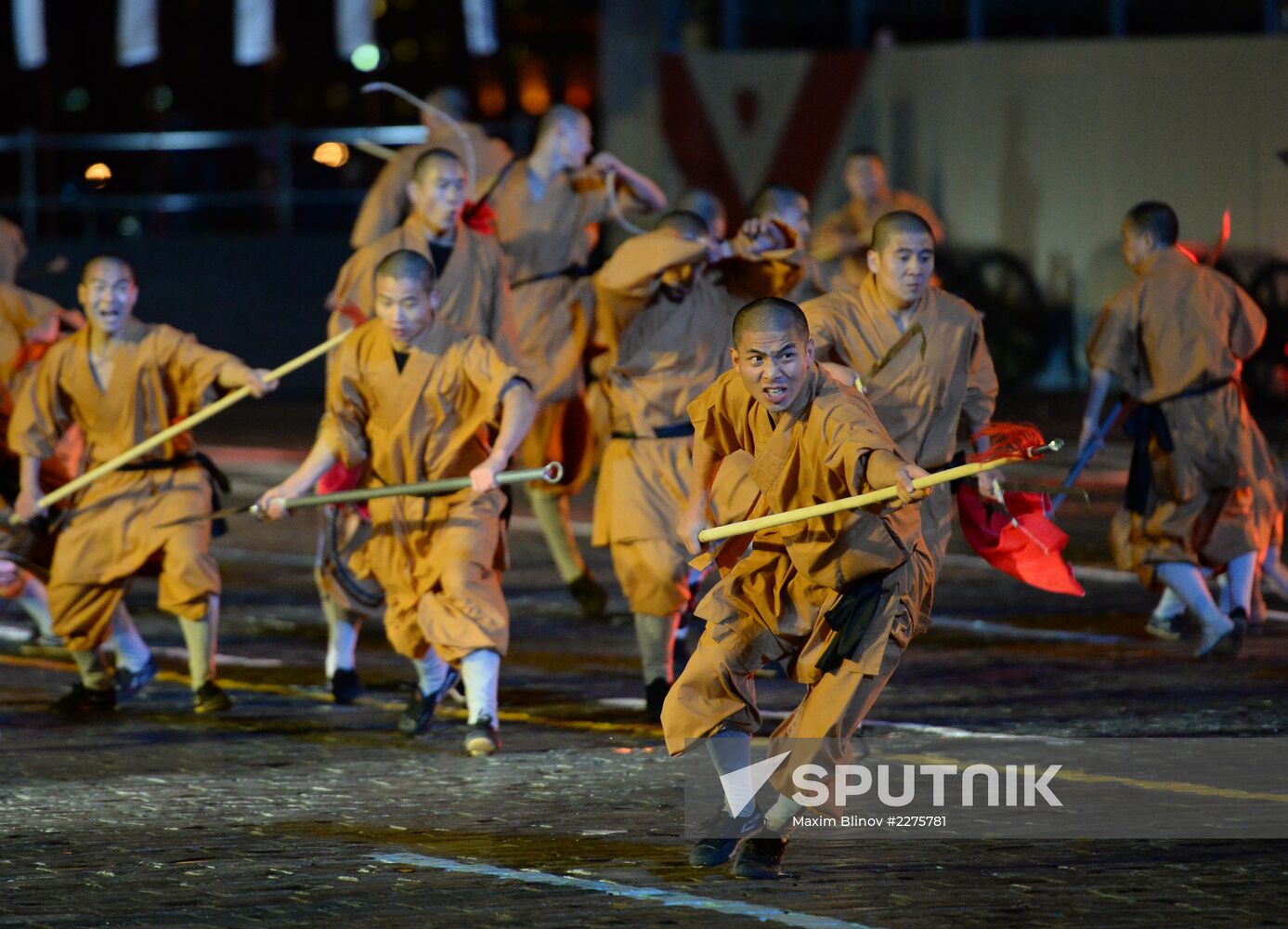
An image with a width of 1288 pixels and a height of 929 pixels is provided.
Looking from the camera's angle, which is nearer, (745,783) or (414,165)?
(745,783)

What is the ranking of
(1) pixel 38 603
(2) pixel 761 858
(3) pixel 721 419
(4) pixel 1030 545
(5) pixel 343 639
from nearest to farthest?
(2) pixel 761 858 → (3) pixel 721 419 → (4) pixel 1030 545 → (5) pixel 343 639 → (1) pixel 38 603

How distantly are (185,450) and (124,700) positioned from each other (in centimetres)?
97

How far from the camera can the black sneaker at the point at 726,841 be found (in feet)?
20.2

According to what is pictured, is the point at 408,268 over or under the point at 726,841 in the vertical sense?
over

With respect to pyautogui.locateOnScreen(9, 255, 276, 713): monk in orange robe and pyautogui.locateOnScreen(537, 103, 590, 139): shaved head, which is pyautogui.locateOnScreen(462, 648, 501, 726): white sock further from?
pyautogui.locateOnScreen(537, 103, 590, 139): shaved head

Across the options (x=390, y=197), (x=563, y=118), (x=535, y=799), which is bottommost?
(x=535, y=799)

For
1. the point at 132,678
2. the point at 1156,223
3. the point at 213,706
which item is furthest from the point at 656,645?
the point at 1156,223

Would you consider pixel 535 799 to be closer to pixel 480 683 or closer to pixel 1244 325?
pixel 480 683

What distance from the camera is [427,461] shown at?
8117mm

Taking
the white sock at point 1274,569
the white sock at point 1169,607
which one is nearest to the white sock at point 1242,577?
the white sock at point 1274,569

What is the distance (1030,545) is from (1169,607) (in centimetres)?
292

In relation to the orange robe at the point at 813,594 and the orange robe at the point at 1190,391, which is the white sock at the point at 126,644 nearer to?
the orange robe at the point at 813,594

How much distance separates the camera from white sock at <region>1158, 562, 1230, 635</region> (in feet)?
30.4

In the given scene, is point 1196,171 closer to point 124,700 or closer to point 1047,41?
point 1047,41
